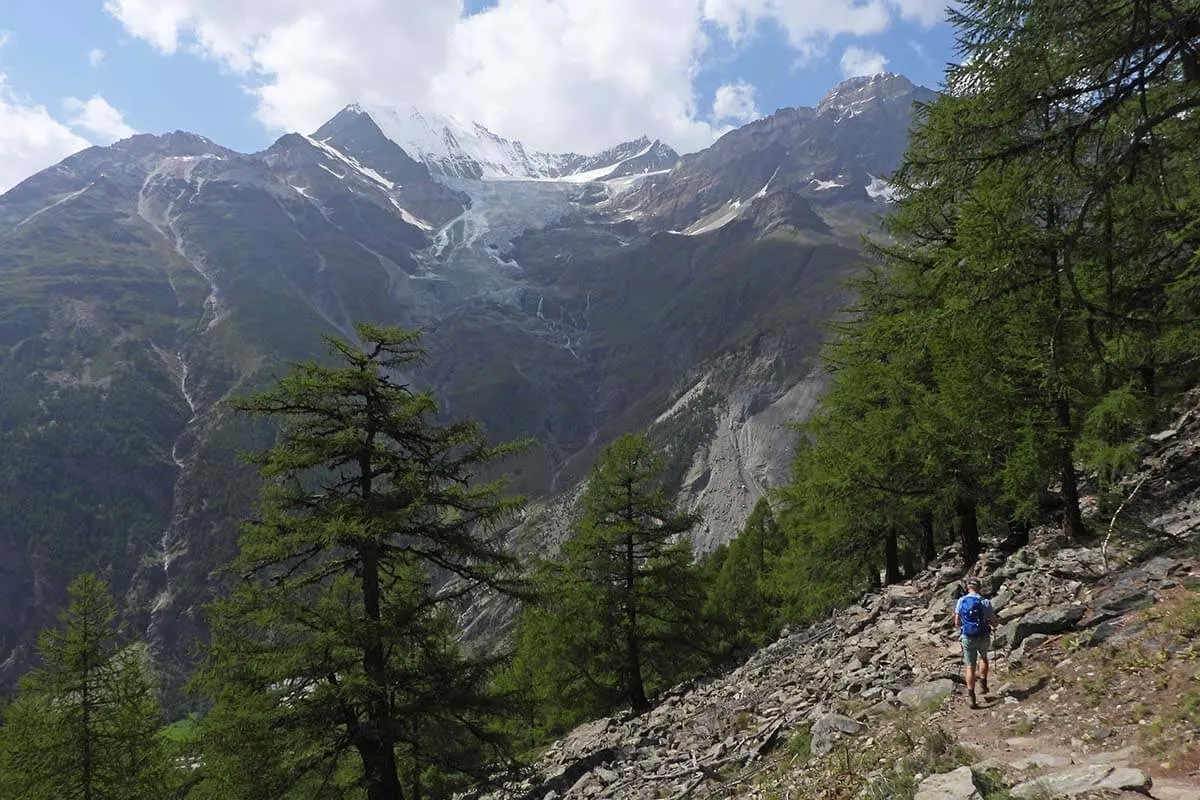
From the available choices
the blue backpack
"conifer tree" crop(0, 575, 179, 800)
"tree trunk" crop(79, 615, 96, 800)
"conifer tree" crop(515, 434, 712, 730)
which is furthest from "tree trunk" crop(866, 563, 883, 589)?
"tree trunk" crop(79, 615, 96, 800)

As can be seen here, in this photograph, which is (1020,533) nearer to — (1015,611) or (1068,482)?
(1068,482)

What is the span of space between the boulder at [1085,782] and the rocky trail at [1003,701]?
0.05 feet

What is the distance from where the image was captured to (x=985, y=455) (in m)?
13.5

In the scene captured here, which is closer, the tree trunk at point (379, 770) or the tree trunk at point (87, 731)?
the tree trunk at point (379, 770)

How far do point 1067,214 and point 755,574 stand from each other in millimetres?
26444

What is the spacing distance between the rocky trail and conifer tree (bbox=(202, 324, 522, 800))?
3.68 m

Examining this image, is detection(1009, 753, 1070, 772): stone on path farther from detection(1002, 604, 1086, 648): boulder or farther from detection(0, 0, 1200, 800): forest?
detection(0, 0, 1200, 800): forest

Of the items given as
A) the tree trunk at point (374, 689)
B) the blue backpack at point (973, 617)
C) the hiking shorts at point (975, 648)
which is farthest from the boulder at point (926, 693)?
the tree trunk at point (374, 689)

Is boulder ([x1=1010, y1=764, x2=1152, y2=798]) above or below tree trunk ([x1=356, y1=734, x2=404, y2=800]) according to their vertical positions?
above

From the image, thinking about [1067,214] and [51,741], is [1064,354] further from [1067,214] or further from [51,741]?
[51,741]

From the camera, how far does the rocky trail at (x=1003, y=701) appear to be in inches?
233

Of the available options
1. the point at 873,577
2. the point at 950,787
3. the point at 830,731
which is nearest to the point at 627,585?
the point at 873,577

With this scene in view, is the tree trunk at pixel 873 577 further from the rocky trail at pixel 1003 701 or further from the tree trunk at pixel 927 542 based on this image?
the rocky trail at pixel 1003 701

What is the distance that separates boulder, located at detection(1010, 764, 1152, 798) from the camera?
5082 mm
